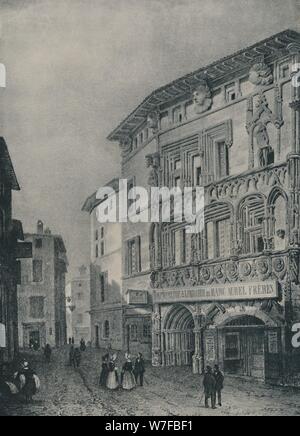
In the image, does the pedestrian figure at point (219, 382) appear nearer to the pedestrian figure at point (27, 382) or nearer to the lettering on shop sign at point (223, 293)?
the lettering on shop sign at point (223, 293)

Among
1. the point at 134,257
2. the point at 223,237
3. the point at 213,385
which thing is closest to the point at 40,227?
the point at 134,257

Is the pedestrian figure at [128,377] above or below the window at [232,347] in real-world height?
below

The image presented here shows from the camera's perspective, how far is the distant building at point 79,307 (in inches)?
468

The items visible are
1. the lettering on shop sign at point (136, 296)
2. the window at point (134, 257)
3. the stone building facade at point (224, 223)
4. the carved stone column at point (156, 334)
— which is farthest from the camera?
the window at point (134, 257)

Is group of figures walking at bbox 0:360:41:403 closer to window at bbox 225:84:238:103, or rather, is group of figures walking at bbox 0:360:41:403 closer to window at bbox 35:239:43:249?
window at bbox 35:239:43:249

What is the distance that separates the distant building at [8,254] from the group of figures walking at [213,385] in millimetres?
3314

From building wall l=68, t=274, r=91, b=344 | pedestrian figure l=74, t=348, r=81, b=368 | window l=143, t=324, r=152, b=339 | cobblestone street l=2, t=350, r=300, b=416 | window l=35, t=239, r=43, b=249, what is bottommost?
cobblestone street l=2, t=350, r=300, b=416

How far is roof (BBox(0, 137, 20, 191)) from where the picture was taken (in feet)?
38.7

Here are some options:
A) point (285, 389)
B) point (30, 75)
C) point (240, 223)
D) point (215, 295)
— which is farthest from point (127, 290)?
point (30, 75)

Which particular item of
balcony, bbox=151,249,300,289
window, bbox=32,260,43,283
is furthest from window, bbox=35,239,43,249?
balcony, bbox=151,249,300,289

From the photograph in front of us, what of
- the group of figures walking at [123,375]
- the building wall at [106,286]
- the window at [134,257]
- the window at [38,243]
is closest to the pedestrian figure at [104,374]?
the group of figures walking at [123,375]

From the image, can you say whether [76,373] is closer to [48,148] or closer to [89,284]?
[89,284]

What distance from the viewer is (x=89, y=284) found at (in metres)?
12.3

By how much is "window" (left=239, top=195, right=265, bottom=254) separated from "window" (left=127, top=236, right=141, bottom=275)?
1.91 m
